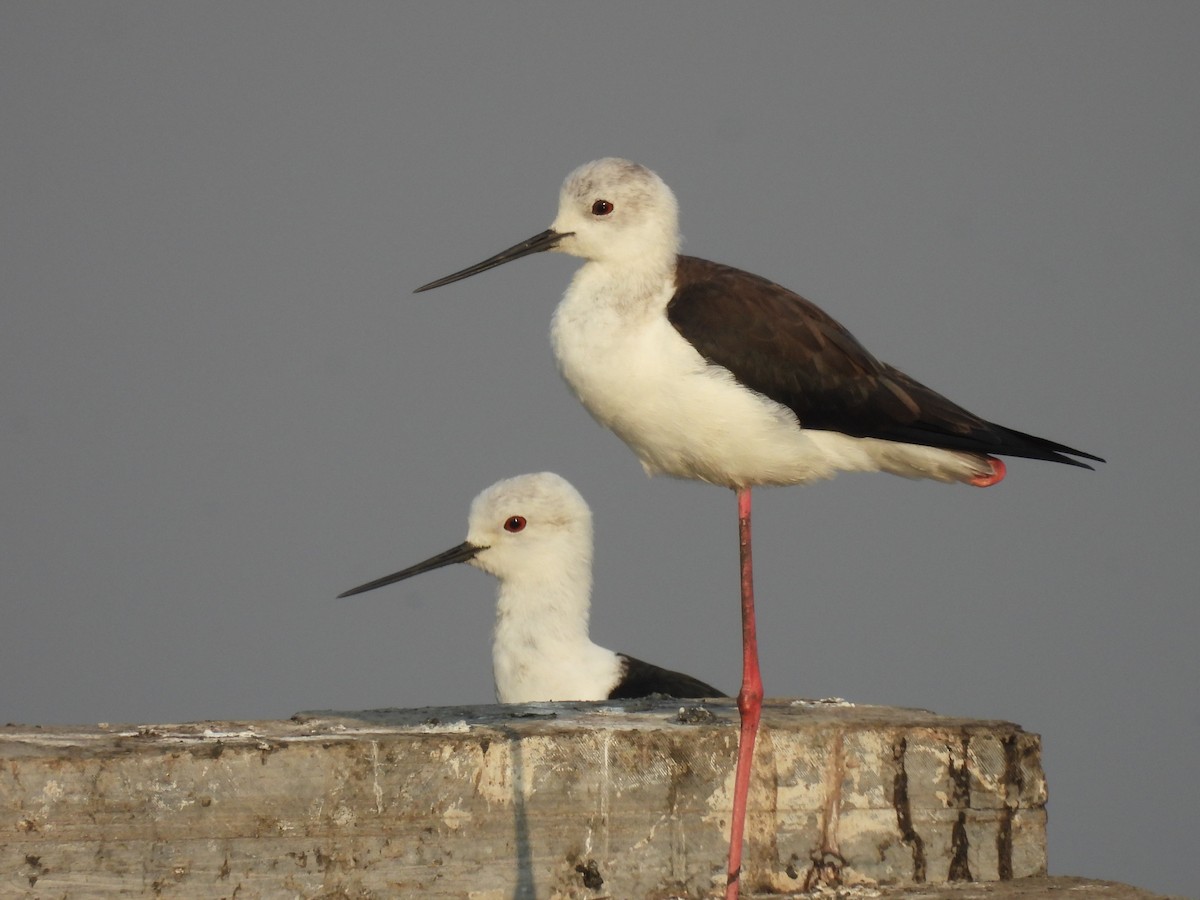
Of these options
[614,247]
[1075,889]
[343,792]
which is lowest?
[1075,889]

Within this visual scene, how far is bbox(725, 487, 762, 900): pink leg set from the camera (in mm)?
5531

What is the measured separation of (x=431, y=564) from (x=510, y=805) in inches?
161

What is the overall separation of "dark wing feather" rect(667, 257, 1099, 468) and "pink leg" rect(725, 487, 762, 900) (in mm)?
411

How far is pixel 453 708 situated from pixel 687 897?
1.34 m

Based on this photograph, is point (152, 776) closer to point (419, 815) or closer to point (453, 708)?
point (419, 815)

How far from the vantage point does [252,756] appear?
546 cm

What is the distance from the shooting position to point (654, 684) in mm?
8578

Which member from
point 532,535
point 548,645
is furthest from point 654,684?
point 532,535

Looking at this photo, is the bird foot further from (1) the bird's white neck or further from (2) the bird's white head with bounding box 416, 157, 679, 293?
(1) the bird's white neck

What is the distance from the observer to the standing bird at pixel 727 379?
561cm

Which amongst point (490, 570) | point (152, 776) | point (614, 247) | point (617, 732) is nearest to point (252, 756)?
point (152, 776)

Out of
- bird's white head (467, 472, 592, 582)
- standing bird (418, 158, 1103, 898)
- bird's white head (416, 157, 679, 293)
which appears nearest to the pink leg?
standing bird (418, 158, 1103, 898)

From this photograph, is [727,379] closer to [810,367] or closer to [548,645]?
[810,367]

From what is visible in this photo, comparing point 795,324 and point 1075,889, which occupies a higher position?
point 795,324
